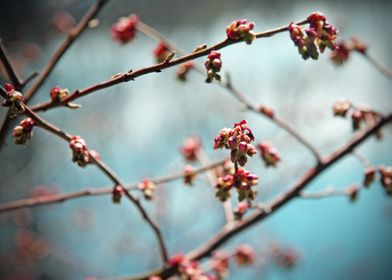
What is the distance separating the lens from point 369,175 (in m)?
1.79

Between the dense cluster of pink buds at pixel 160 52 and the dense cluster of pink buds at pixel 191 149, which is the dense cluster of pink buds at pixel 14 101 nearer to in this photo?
the dense cluster of pink buds at pixel 160 52

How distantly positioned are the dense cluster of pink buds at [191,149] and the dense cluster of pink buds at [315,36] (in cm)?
126

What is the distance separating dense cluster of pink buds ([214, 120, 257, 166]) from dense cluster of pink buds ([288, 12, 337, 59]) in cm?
28

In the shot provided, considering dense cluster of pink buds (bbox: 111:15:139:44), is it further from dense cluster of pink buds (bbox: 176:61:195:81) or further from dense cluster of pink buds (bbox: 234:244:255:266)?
dense cluster of pink buds (bbox: 234:244:255:266)

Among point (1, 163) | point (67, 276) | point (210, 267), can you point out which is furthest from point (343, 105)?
point (67, 276)

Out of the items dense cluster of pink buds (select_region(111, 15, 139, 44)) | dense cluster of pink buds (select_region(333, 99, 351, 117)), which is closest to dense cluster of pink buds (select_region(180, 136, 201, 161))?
dense cluster of pink buds (select_region(111, 15, 139, 44))

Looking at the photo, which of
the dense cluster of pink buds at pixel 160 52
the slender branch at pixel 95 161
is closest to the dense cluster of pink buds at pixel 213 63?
the slender branch at pixel 95 161

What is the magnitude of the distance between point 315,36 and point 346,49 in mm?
1151

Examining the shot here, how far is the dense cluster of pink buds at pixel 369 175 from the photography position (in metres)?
1.78

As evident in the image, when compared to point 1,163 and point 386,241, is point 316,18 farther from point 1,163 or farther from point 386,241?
point 386,241

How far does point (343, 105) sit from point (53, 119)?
17.4 feet

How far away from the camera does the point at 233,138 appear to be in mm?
1023

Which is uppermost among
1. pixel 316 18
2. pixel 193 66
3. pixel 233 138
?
pixel 193 66

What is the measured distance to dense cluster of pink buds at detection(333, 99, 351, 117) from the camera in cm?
178
